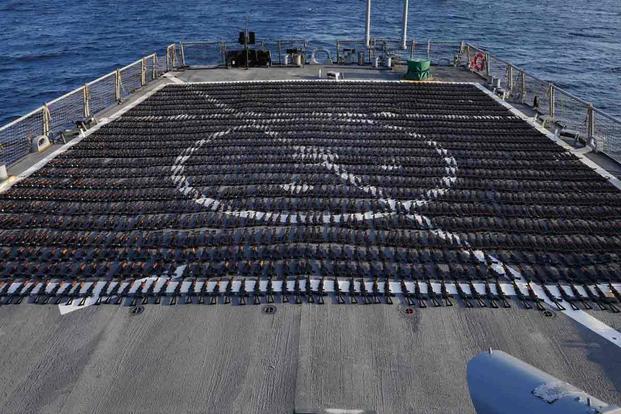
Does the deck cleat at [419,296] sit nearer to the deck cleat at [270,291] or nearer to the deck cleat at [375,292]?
the deck cleat at [375,292]

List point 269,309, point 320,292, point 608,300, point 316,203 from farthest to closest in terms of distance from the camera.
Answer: point 316,203, point 320,292, point 608,300, point 269,309

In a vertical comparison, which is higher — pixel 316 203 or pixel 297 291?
pixel 316 203

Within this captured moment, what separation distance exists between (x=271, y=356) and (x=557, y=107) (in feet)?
115

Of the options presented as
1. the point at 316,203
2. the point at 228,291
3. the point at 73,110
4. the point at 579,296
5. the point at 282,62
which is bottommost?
the point at 228,291

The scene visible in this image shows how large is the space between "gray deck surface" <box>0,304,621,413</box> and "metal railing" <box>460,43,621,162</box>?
35.1 feet

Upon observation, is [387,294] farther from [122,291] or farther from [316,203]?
[122,291]

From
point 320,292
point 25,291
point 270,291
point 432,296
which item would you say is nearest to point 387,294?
point 432,296

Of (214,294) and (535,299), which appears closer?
(535,299)

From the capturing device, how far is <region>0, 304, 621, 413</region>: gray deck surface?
8.80 meters

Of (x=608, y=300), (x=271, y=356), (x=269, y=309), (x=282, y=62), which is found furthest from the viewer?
(x=282, y=62)

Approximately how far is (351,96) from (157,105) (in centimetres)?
933

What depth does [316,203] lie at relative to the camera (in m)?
15.3

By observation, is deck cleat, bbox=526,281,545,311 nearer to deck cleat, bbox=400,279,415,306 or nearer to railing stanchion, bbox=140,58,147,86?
deck cleat, bbox=400,279,415,306

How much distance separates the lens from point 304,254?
1284 centimetres
